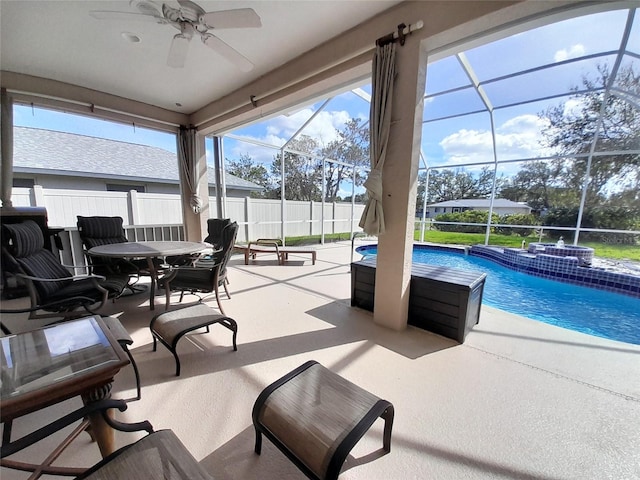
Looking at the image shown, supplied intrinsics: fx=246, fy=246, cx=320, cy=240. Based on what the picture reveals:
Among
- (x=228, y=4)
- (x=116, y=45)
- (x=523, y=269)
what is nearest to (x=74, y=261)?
(x=116, y=45)

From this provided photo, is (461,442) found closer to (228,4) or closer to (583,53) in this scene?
(228,4)

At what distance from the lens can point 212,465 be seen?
3.96 feet

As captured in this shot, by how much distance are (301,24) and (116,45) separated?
226 cm

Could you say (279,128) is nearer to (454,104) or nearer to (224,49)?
(454,104)

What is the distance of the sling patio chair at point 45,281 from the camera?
7.02 feet

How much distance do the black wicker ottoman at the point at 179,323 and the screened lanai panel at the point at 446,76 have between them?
14.2 ft

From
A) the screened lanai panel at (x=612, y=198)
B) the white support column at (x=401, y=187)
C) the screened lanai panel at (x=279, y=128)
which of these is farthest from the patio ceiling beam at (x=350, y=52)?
the screened lanai panel at (x=612, y=198)

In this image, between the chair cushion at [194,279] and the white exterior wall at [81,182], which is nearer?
the chair cushion at [194,279]

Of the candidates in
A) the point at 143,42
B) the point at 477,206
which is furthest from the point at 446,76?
the point at 477,206

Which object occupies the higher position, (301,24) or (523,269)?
(301,24)

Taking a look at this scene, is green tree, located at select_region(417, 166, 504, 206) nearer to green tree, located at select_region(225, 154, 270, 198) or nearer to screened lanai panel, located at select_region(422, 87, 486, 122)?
screened lanai panel, located at select_region(422, 87, 486, 122)

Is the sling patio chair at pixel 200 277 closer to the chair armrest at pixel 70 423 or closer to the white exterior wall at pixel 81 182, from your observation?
the chair armrest at pixel 70 423

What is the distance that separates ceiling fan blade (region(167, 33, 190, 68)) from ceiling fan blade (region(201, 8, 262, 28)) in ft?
1.04

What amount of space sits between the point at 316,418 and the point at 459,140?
25.6 feet
